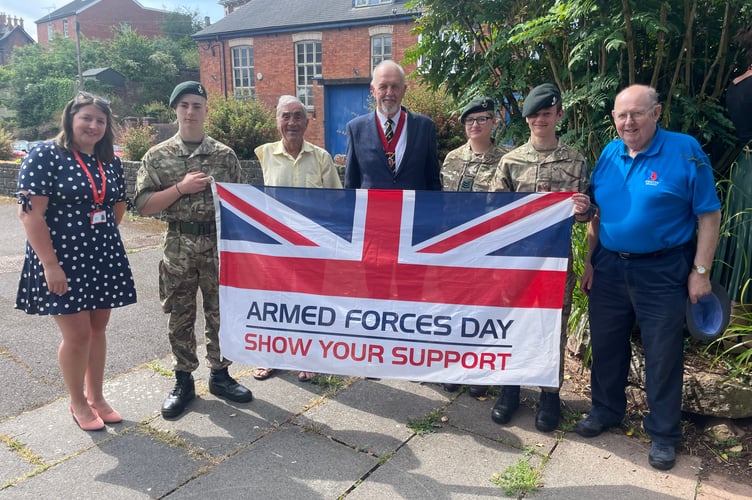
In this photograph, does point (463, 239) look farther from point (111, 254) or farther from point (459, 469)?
point (111, 254)

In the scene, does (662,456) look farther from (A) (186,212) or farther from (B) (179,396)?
(A) (186,212)

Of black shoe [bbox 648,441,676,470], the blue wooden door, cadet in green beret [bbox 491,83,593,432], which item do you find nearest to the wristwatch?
cadet in green beret [bbox 491,83,593,432]

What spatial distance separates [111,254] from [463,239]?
2014mm

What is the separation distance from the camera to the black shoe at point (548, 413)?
3248 millimetres

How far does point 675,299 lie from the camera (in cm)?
284

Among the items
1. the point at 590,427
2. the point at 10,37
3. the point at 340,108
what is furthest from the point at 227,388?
the point at 10,37

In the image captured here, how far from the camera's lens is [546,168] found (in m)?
3.13

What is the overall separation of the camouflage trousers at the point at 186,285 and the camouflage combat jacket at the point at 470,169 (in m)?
1.59

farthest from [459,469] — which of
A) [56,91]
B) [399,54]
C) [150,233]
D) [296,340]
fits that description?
[56,91]

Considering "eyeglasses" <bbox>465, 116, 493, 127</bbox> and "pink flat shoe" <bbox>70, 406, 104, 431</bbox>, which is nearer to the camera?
"pink flat shoe" <bbox>70, 406, 104, 431</bbox>

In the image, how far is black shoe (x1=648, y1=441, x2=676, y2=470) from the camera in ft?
9.41

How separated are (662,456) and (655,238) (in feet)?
3.73

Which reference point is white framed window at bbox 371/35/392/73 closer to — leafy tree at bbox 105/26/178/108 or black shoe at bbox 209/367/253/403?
black shoe at bbox 209/367/253/403

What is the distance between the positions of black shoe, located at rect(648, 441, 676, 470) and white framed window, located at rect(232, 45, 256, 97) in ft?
74.7
